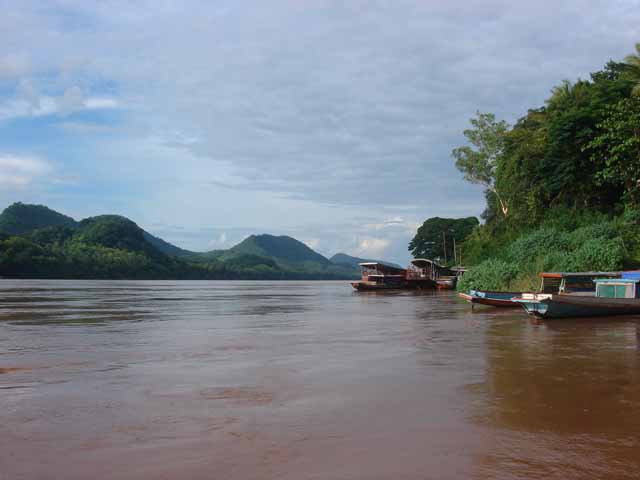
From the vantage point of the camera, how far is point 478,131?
186 ft

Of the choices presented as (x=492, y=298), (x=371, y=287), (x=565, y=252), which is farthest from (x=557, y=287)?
(x=371, y=287)

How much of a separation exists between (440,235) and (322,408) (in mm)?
100047

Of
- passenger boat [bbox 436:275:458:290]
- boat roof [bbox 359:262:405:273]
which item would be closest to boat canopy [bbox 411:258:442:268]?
passenger boat [bbox 436:275:458:290]

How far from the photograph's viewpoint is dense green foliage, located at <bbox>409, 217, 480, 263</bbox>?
104438 mm

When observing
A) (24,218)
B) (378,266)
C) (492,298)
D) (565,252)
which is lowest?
(492,298)

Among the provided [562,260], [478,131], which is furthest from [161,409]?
[478,131]

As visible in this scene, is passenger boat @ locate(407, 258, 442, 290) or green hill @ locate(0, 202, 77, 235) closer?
passenger boat @ locate(407, 258, 442, 290)

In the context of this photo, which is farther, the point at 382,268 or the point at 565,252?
the point at 382,268

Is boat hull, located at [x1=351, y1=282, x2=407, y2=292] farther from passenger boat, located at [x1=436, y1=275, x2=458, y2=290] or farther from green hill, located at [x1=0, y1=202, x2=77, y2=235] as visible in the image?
green hill, located at [x1=0, y1=202, x2=77, y2=235]

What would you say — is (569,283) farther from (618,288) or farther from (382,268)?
(382,268)

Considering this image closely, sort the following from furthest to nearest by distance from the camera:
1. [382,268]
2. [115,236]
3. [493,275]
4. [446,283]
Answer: [115,236], [382,268], [446,283], [493,275]

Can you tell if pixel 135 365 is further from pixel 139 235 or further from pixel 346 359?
pixel 139 235

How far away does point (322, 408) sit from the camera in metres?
8.52

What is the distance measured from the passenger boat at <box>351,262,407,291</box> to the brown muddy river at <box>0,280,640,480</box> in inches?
1846
